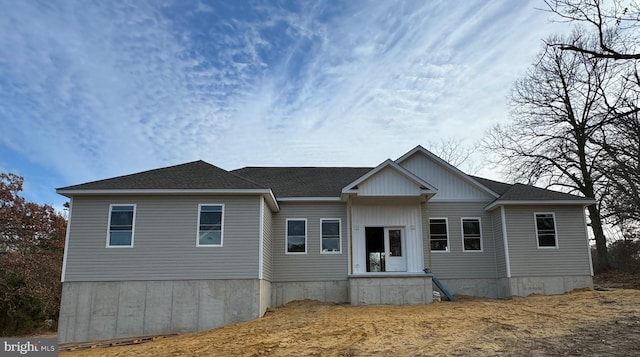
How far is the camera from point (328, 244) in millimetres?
16250

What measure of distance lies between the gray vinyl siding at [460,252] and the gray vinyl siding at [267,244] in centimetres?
570

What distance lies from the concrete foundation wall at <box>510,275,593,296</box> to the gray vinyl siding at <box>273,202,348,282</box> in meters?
6.01

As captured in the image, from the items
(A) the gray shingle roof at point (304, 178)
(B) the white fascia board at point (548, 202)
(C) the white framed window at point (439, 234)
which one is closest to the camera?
(B) the white fascia board at point (548, 202)

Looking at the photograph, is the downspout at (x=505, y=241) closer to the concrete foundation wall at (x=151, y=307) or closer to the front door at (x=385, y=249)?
the front door at (x=385, y=249)

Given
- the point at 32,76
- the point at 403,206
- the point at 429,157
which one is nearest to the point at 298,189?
the point at 403,206

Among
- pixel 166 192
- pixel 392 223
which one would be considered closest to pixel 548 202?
pixel 392 223

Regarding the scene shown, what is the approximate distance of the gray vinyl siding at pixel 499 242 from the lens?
15.9 m

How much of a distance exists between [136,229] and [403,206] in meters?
9.31

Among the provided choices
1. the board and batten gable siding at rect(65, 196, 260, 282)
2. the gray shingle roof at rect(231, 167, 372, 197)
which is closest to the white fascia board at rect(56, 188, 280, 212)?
the board and batten gable siding at rect(65, 196, 260, 282)

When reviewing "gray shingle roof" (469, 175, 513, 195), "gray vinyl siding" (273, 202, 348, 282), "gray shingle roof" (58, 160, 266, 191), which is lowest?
"gray vinyl siding" (273, 202, 348, 282)

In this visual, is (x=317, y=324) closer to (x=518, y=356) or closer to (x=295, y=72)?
(x=518, y=356)

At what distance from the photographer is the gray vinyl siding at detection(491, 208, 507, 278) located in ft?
52.2

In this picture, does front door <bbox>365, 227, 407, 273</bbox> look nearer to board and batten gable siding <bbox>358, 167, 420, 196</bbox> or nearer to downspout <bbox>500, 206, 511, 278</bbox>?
board and batten gable siding <bbox>358, 167, 420, 196</bbox>

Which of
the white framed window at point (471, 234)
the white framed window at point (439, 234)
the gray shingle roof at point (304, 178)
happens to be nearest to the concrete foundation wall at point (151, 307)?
the gray shingle roof at point (304, 178)
